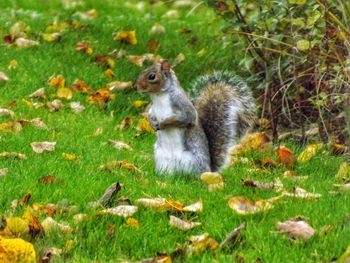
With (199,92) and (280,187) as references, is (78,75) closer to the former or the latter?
(199,92)

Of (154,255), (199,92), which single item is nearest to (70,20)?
(199,92)

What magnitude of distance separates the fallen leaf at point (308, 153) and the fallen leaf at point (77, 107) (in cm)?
168

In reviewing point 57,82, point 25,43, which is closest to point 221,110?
point 57,82

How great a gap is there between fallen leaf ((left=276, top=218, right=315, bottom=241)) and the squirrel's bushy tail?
1088 millimetres

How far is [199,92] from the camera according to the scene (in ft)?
15.7

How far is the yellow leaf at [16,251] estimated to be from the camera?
10.3 feet

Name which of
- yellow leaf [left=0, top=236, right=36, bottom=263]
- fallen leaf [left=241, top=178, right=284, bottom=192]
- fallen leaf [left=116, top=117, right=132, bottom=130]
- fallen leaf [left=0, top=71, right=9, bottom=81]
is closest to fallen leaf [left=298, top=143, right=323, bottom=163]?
fallen leaf [left=241, top=178, right=284, bottom=192]

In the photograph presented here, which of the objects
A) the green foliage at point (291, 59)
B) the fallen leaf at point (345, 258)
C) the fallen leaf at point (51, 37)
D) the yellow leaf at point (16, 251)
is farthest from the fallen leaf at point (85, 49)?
the fallen leaf at point (345, 258)

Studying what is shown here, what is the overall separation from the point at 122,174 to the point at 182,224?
2.73 ft

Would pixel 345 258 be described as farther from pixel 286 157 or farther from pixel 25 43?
pixel 25 43

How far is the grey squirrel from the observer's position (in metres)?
4.29

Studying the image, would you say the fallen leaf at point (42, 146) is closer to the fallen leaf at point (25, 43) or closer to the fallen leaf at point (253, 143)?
the fallen leaf at point (253, 143)

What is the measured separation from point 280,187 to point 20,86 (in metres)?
2.79

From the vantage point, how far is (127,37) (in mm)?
7590
